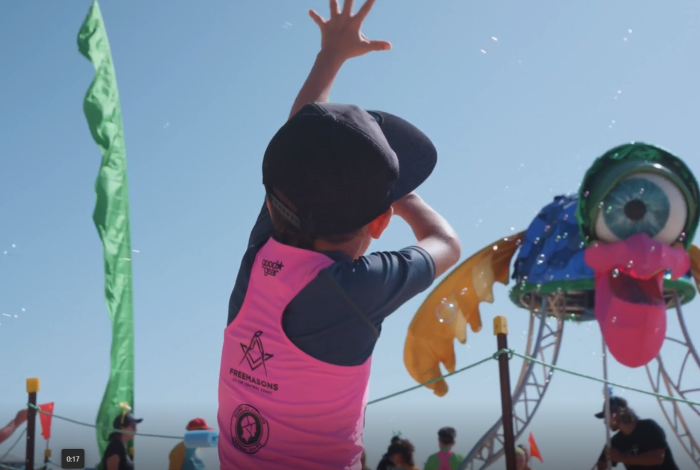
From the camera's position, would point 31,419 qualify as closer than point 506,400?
No

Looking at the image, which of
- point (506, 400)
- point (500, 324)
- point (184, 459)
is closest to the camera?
point (506, 400)

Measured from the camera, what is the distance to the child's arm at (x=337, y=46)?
159 centimetres

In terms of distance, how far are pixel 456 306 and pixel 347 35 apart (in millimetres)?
6683

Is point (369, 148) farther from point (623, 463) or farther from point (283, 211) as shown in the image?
point (623, 463)

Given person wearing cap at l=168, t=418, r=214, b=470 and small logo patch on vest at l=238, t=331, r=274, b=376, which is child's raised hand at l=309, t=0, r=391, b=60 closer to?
small logo patch on vest at l=238, t=331, r=274, b=376

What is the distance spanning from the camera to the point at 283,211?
1213 mm

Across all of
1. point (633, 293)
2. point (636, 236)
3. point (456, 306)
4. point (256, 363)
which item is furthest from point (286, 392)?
point (456, 306)

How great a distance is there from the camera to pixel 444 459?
22.0 ft

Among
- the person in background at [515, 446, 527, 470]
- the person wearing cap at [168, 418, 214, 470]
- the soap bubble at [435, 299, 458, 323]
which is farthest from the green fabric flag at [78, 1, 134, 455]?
the person in background at [515, 446, 527, 470]

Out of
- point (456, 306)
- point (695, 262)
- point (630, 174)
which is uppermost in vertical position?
point (630, 174)

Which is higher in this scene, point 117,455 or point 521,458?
point 117,455

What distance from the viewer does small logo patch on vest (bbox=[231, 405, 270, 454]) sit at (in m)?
1.19

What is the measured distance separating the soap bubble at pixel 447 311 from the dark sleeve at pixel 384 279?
22.4 feet

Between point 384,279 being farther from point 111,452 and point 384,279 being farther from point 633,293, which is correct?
point 633,293
